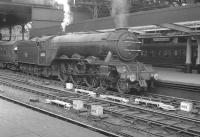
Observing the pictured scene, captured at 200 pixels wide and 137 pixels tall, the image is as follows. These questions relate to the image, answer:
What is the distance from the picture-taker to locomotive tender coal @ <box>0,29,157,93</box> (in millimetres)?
15070

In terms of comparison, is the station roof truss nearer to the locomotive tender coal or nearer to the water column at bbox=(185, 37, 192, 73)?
the water column at bbox=(185, 37, 192, 73)

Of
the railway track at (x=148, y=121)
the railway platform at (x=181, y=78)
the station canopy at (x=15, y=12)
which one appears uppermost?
the station canopy at (x=15, y=12)

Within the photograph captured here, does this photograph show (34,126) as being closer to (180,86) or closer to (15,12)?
(180,86)

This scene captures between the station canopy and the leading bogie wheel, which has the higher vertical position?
the station canopy

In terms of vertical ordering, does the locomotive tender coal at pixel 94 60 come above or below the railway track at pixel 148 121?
above

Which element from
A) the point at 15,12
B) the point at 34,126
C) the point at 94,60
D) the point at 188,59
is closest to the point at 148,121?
the point at 34,126

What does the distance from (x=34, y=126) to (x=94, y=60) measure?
8.36m

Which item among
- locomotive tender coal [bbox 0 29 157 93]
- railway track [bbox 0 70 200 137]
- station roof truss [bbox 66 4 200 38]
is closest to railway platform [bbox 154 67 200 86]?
locomotive tender coal [bbox 0 29 157 93]

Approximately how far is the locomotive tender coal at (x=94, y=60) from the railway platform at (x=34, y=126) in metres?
5.83

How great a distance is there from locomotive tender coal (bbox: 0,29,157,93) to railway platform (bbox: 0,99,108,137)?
19.1 ft

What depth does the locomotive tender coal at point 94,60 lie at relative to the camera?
1507 cm

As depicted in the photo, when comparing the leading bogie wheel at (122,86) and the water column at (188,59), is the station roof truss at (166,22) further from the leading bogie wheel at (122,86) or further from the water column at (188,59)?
the leading bogie wheel at (122,86)

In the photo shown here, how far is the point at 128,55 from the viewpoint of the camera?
15.7m

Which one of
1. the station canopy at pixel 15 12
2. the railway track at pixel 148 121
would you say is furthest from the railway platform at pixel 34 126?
the station canopy at pixel 15 12
